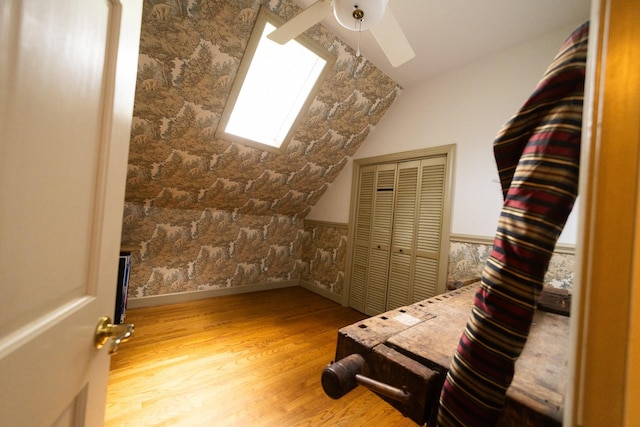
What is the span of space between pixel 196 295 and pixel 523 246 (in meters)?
3.52

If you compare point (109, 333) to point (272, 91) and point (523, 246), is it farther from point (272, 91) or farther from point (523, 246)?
point (272, 91)

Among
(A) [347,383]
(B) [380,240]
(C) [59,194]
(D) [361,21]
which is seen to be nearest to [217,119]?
(D) [361,21]

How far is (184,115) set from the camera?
80.8 inches

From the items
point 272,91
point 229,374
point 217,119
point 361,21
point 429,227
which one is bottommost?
point 229,374

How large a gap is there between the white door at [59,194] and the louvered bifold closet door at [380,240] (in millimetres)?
2565

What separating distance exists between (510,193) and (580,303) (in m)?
0.21

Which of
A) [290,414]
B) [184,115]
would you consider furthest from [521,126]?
[184,115]

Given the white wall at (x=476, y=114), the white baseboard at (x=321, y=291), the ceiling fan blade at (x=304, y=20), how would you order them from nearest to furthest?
1. the ceiling fan blade at (x=304, y=20)
2. the white wall at (x=476, y=114)
3. the white baseboard at (x=321, y=291)

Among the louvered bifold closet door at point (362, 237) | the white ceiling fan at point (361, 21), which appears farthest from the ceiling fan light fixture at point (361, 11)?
the louvered bifold closet door at point (362, 237)

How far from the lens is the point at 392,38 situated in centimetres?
129

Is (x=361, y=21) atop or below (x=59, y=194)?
atop

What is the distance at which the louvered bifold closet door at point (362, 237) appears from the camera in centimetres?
300

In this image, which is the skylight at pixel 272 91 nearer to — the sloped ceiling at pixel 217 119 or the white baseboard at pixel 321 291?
the sloped ceiling at pixel 217 119

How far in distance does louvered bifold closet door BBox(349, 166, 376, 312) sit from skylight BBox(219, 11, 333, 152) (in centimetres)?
117
